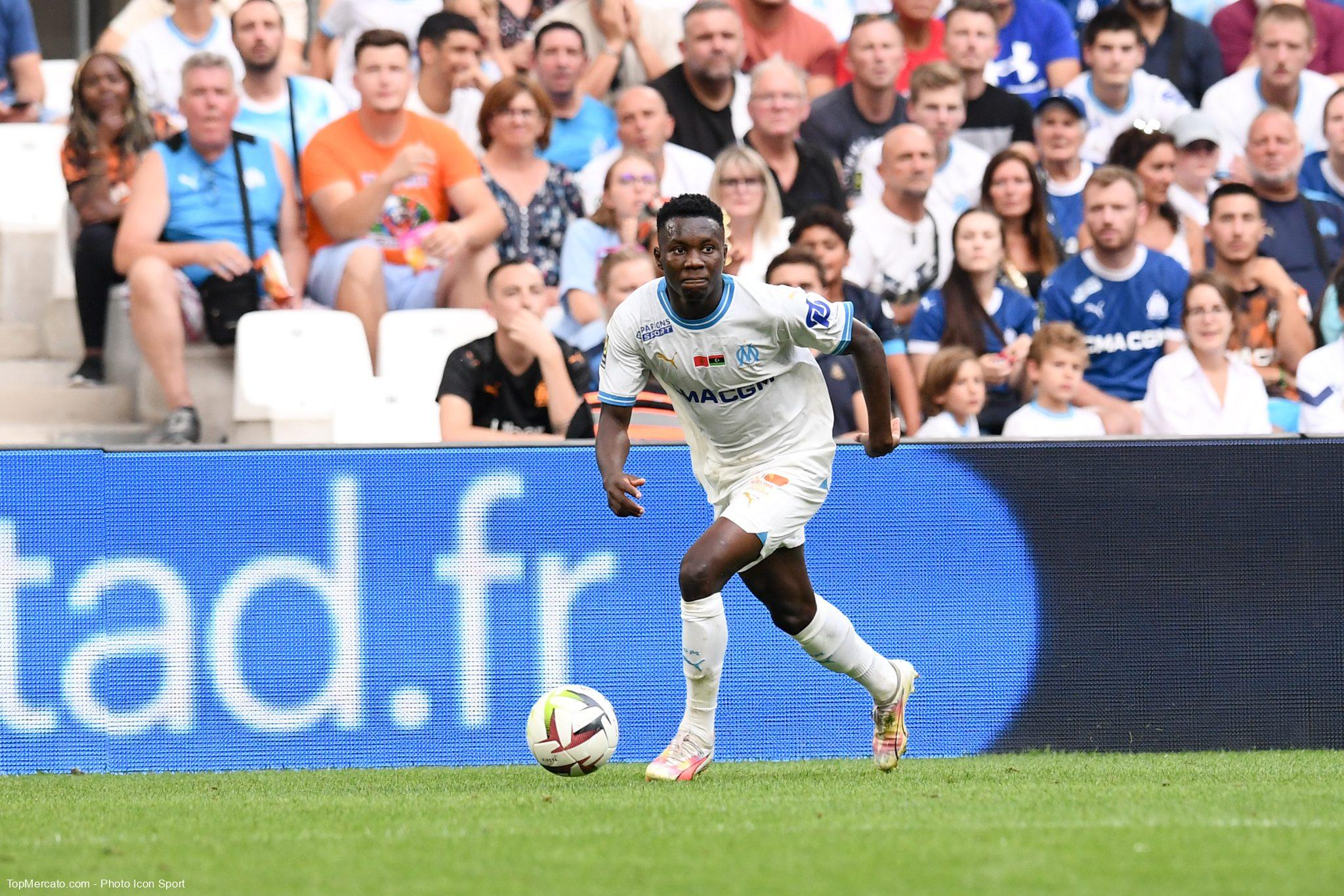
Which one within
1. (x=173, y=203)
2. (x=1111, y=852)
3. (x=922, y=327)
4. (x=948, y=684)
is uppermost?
(x=173, y=203)

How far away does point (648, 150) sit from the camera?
11.3 metres

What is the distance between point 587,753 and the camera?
22.7 ft

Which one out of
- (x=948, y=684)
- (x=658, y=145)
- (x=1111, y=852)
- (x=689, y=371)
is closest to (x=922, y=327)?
(x=658, y=145)

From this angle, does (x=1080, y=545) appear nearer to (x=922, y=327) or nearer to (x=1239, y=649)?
(x=1239, y=649)

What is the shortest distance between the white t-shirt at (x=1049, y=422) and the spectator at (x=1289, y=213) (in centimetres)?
265

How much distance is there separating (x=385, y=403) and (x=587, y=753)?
12.0 ft

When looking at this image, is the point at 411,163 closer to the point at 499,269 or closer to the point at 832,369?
the point at 499,269

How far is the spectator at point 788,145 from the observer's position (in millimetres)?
11320

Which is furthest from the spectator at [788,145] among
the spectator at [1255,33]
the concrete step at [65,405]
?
the concrete step at [65,405]

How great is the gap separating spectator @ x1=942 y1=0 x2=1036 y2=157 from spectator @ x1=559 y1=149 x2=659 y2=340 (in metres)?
2.76

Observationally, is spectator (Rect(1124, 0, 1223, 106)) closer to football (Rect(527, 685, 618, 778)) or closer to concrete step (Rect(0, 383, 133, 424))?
concrete step (Rect(0, 383, 133, 424))

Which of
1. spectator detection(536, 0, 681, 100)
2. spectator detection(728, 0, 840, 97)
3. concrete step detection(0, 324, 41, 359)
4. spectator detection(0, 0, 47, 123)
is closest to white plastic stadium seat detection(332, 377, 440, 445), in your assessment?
concrete step detection(0, 324, 41, 359)

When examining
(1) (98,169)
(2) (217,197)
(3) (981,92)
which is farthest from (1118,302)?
(1) (98,169)

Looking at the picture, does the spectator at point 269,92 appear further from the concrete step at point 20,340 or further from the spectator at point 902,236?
the spectator at point 902,236
